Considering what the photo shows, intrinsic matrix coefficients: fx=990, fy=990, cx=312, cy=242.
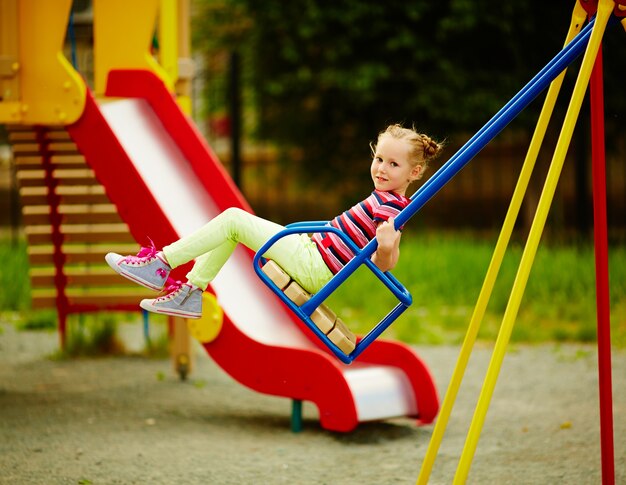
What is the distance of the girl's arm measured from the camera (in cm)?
330

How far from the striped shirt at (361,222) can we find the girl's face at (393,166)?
4 centimetres

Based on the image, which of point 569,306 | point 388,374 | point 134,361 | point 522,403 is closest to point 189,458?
point 388,374

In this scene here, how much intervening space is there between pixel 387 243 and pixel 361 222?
28cm

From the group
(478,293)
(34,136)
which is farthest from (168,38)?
Answer: (478,293)

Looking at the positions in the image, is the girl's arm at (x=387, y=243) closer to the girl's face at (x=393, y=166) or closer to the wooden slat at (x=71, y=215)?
the girl's face at (x=393, y=166)

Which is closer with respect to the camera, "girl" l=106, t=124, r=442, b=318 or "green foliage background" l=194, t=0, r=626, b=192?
"girl" l=106, t=124, r=442, b=318

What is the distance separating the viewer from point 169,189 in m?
5.64

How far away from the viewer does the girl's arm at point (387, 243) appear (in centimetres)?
330

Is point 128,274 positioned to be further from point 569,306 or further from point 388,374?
point 569,306

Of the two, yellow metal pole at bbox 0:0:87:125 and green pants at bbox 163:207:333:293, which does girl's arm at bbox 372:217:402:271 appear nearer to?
green pants at bbox 163:207:333:293

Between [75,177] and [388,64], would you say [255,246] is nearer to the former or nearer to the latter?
[75,177]

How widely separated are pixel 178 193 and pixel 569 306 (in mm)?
3733

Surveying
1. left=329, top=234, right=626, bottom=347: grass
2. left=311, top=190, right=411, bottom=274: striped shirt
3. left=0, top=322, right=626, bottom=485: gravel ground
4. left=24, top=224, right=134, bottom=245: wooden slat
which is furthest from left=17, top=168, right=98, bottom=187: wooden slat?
left=311, top=190, right=411, bottom=274: striped shirt

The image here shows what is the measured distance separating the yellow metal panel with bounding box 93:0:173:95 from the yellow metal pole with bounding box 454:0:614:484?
11.0 ft
